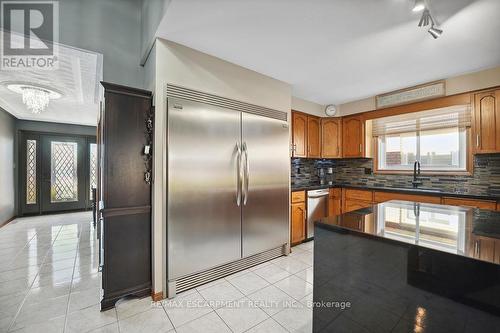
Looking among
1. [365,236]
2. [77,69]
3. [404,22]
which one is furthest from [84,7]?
[365,236]

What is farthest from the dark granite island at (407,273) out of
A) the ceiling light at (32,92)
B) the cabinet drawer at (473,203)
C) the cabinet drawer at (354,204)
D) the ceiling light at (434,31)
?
the ceiling light at (32,92)

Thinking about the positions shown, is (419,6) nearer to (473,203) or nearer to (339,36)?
(339,36)

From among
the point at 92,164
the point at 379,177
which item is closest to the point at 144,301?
the point at 379,177

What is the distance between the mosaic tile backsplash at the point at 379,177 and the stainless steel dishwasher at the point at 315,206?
53 cm

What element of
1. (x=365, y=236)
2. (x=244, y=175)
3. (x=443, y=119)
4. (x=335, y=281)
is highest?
(x=443, y=119)

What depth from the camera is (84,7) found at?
7.41 feet

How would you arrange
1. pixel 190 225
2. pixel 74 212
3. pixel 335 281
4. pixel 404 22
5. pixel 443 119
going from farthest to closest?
1. pixel 74 212
2. pixel 443 119
3. pixel 190 225
4. pixel 404 22
5. pixel 335 281

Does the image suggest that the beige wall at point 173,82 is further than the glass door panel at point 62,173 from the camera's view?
No

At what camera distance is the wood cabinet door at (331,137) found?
4.31 m

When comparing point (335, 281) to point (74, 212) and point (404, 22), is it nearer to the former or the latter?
point (404, 22)

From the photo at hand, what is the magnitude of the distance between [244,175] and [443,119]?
319 cm

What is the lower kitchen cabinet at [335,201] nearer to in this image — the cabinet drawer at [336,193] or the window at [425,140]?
the cabinet drawer at [336,193]

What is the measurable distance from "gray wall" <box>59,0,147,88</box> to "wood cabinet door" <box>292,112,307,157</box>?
2.39 meters

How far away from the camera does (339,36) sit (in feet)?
6.84
